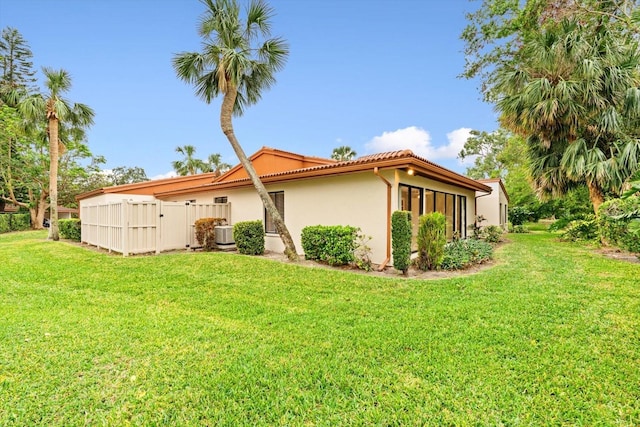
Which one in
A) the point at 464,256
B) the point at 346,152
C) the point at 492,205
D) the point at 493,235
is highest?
the point at 346,152

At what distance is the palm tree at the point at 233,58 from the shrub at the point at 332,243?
68 cm

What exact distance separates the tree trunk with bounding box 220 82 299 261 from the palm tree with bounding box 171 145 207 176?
81.5ft

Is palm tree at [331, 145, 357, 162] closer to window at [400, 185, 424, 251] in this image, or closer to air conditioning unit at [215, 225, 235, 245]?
air conditioning unit at [215, 225, 235, 245]

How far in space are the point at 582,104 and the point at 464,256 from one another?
7.72 m

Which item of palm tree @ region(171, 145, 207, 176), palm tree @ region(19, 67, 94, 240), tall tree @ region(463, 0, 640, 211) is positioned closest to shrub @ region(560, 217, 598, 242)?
tall tree @ region(463, 0, 640, 211)

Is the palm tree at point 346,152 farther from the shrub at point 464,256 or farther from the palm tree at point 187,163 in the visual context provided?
the shrub at point 464,256

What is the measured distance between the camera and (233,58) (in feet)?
27.8

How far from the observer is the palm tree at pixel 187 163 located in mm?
31469

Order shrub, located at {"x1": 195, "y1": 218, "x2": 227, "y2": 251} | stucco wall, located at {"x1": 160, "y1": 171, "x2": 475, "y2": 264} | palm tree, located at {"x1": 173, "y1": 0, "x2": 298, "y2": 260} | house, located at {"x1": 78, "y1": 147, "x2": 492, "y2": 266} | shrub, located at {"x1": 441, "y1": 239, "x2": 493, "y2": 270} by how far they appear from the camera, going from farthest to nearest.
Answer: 1. shrub, located at {"x1": 195, "y1": 218, "x2": 227, "y2": 251}
2. palm tree, located at {"x1": 173, "y1": 0, "x2": 298, "y2": 260}
3. stucco wall, located at {"x1": 160, "y1": 171, "x2": 475, "y2": 264}
4. house, located at {"x1": 78, "y1": 147, "x2": 492, "y2": 266}
5. shrub, located at {"x1": 441, "y1": 239, "x2": 493, "y2": 270}

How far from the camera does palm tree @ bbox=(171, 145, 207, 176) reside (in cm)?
3147

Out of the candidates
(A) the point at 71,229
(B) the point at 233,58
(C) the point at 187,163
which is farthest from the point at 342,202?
(C) the point at 187,163

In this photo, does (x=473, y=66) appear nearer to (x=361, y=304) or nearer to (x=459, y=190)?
(x=459, y=190)

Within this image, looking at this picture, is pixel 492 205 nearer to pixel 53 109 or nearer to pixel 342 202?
pixel 342 202

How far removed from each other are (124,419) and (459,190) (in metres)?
13.6
